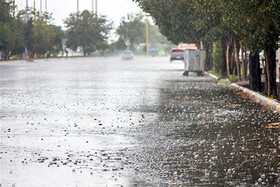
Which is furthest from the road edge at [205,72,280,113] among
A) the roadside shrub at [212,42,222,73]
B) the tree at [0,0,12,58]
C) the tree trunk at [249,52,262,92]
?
the tree at [0,0,12,58]

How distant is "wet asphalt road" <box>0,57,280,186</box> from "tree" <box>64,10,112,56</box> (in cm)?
12849

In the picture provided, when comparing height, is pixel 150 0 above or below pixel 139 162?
above

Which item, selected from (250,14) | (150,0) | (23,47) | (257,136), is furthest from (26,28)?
(257,136)

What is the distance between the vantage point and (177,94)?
3120 centimetres

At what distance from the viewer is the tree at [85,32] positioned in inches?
6083

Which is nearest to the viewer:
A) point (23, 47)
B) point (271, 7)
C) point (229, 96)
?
point (271, 7)

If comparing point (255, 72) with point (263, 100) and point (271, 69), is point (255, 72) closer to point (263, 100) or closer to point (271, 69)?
point (271, 69)

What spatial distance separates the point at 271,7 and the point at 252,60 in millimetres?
9995

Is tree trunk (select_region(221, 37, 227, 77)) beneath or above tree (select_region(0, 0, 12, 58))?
beneath

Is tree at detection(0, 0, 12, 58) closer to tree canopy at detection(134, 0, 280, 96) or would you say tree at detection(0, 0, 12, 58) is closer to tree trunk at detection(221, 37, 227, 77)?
tree canopy at detection(134, 0, 280, 96)

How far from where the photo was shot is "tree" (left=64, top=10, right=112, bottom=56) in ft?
507

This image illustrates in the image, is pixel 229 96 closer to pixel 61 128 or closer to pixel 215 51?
pixel 61 128

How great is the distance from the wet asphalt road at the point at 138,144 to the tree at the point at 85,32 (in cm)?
12849

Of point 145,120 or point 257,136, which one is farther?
point 145,120
